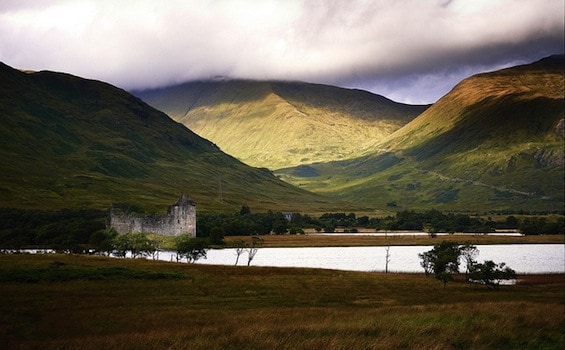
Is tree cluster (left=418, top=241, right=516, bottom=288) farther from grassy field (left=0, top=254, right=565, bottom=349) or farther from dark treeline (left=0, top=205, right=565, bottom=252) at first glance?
dark treeline (left=0, top=205, right=565, bottom=252)

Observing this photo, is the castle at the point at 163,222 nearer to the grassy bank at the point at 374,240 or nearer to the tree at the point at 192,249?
the grassy bank at the point at 374,240

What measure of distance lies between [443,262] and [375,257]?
48.9 metres

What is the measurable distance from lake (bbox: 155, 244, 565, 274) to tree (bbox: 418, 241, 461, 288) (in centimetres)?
831

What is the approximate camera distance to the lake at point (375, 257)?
363 feet

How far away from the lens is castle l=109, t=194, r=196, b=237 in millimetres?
138000

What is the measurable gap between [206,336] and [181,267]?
5365 cm

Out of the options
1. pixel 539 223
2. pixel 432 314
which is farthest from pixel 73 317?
pixel 539 223

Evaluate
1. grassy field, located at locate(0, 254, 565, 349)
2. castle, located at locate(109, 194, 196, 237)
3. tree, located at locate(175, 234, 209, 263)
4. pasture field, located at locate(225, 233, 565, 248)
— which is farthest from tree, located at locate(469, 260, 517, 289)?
castle, located at locate(109, 194, 196, 237)

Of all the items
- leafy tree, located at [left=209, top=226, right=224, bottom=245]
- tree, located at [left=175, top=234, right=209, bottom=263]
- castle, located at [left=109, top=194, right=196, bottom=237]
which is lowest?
tree, located at [left=175, top=234, right=209, bottom=263]

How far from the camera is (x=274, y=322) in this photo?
39344 millimetres

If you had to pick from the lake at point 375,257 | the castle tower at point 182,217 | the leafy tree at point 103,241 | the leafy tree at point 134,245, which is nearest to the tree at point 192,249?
the lake at point 375,257

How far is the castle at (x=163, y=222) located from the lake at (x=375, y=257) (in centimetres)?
625

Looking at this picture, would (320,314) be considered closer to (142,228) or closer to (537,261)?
(537,261)

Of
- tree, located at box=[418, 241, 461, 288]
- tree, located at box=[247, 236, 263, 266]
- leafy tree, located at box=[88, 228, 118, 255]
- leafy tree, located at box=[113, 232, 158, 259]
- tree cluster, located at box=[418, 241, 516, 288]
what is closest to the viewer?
tree cluster, located at box=[418, 241, 516, 288]
